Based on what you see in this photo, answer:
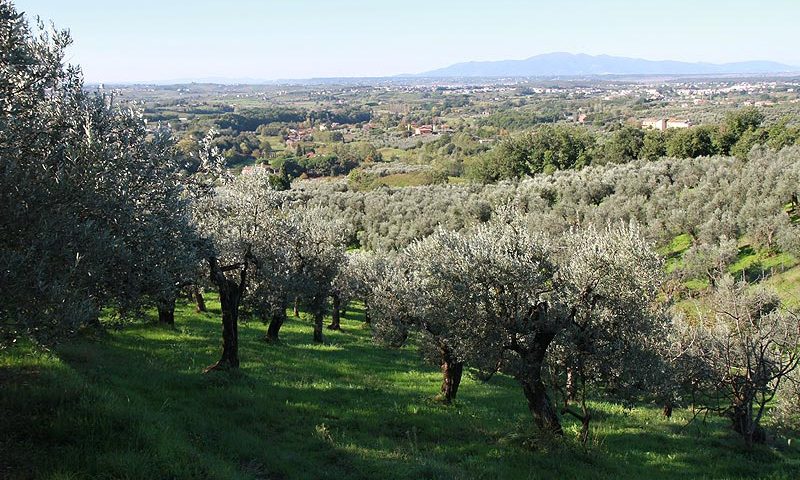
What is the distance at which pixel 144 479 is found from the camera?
8.88 m

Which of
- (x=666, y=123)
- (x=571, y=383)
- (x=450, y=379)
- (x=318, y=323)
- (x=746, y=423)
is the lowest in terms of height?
(x=318, y=323)

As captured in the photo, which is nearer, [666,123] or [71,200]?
[71,200]

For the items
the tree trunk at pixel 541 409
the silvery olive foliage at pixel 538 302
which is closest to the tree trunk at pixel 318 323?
the silvery olive foliage at pixel 538 302

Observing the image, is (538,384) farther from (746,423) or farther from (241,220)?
(241,220)

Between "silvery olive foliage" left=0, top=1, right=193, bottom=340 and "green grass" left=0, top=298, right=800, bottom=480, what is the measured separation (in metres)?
2.41

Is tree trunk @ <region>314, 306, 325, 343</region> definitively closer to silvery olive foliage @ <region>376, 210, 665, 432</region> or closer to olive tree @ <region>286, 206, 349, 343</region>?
olive tree @ <region>286, 206, 349, 343</region>

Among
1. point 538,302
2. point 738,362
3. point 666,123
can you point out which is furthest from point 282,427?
point 666,123

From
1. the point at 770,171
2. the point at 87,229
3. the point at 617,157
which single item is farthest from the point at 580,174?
the point at 87,229

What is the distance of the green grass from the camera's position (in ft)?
32.4

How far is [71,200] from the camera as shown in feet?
30.3

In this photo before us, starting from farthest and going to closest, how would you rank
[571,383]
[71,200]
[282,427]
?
[571,383] → [282,427] → [71,200]

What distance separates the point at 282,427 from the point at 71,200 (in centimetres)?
826

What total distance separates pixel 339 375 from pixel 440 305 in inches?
255

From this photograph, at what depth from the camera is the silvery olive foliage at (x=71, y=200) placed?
8375 millimetres
